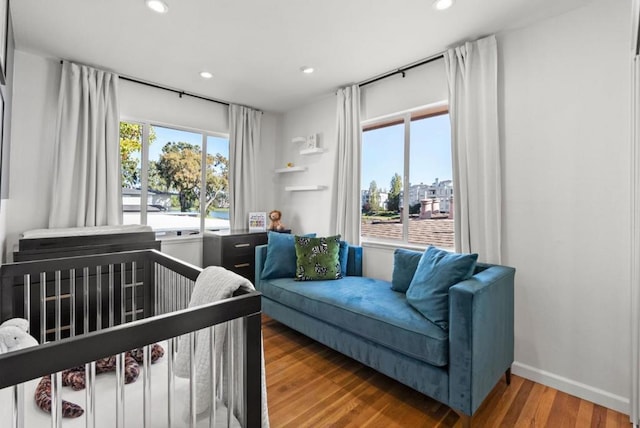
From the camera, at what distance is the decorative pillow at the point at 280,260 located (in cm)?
292

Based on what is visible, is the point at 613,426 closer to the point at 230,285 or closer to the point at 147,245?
the point at 230,285

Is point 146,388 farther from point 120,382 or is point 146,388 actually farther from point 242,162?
point 242,162

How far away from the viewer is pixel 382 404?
185cm

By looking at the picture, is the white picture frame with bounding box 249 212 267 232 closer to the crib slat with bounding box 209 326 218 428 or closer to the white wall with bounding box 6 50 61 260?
the white wall with bounding box 6 50 61 260

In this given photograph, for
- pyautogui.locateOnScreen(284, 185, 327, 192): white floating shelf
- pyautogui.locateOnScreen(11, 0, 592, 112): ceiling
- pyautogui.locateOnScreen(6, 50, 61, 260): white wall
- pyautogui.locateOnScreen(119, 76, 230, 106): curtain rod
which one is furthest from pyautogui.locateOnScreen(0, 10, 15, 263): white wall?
pyautogui.locateOnScreen(284, 185, 327, 192): white floating shelf

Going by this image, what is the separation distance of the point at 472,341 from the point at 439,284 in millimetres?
382

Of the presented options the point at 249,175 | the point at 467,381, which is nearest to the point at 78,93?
the point at 249,175

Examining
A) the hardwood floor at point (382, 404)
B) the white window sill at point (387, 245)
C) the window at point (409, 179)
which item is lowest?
the hardwood floor at point (382, 404)

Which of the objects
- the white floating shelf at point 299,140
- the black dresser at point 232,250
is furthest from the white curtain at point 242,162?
the white floating shelf at point 299,140

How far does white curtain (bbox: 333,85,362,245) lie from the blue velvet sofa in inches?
35.2

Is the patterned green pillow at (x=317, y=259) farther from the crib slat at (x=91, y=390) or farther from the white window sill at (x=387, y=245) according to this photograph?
the crib slat at (x=91, y=390)

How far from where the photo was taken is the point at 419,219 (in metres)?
2.91

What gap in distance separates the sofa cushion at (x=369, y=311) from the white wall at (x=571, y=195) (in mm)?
959

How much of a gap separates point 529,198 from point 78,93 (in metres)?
3.98
